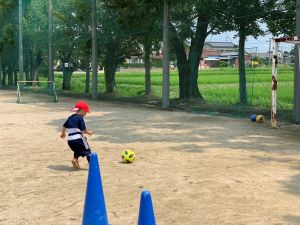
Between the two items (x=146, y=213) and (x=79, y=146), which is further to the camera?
(x=79, y=146)

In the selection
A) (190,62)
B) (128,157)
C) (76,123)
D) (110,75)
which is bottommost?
(128,157)

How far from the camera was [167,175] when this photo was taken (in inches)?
275

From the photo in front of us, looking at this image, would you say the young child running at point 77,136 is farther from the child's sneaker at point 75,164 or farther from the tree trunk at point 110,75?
the tree trunk at point 110,75

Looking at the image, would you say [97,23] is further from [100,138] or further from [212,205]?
[212,205]

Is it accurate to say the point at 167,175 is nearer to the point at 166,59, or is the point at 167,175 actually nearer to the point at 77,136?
the point at 77,136

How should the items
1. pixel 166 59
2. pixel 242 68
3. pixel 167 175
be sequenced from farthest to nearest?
1. pixel 166 59
2. pixel 242 68
3. pixel 167 175

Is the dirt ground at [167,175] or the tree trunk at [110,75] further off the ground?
the tree trunk at [110,75]

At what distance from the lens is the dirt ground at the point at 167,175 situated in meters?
5.20

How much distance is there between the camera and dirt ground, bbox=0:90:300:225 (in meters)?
5.20

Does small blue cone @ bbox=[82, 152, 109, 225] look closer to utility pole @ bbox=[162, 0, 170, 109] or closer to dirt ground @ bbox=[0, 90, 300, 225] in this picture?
dirt ground @ bbox=[0, 90, 300, 225]

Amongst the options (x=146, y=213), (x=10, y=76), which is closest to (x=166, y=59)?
(x=146, y=213)

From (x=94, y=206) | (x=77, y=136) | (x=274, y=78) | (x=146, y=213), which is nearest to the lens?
(x=146, y=213)

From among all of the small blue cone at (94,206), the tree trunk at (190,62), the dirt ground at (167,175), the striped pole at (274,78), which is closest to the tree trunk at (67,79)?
the tree trunk at (190,62)

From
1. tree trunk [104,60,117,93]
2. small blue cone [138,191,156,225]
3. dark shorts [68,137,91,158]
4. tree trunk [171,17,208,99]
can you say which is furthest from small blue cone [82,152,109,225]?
tree trunk [104,60,117,93]
